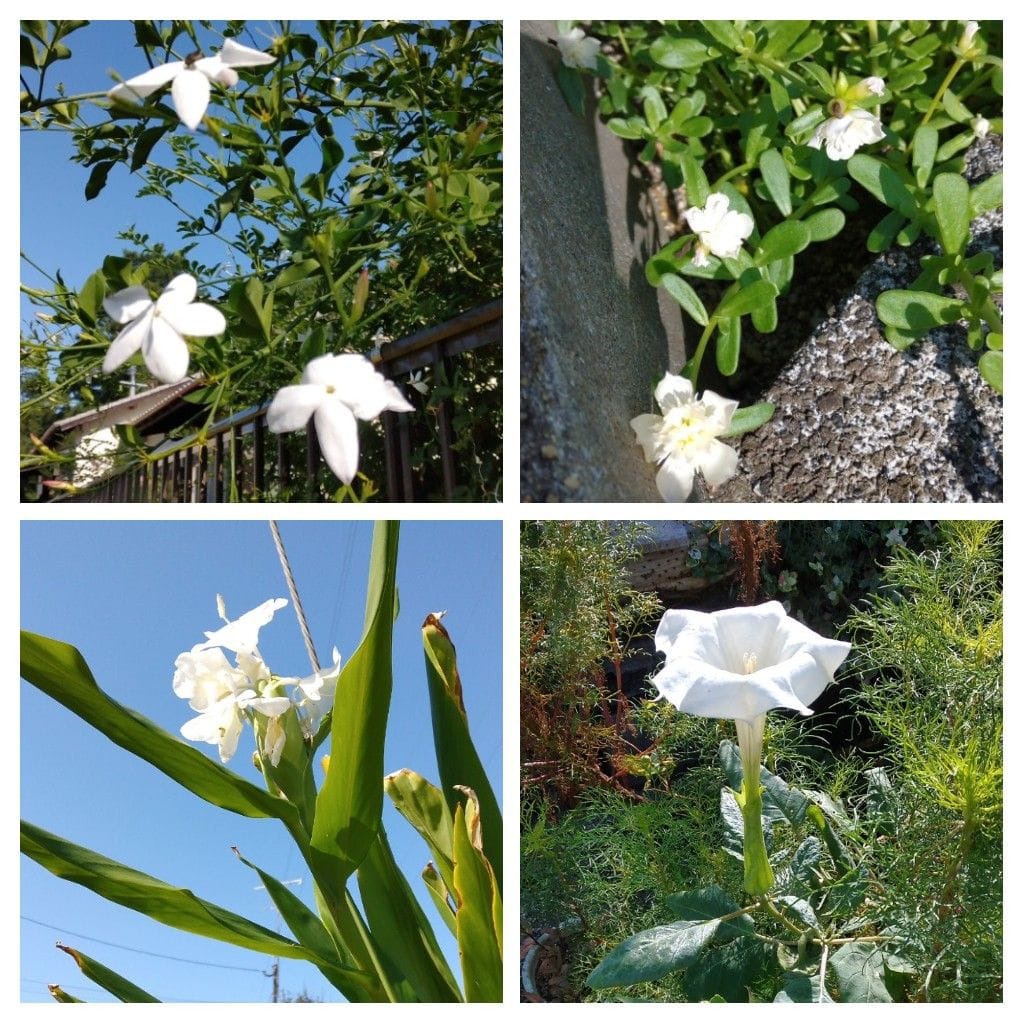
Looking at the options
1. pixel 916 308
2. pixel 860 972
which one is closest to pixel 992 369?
pixel 916 308

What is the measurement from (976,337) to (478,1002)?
2.51 feet

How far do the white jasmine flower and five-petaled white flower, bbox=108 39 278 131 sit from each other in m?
0.54

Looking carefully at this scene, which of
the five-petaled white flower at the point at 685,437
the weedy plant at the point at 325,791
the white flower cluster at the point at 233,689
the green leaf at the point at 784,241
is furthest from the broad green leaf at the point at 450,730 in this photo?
the green leaf at the point at 784,241

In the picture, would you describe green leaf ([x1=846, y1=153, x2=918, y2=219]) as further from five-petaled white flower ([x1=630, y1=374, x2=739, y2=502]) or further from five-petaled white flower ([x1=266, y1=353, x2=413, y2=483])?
five-petaled white flower ([x1=266, y1=353, x2=413, y2=483])

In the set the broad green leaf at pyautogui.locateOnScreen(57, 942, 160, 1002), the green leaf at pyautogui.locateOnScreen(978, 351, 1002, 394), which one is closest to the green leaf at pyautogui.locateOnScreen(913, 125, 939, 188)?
the green leaf at pyautogui.locateOnScreen(978, 351, 1002, 394)

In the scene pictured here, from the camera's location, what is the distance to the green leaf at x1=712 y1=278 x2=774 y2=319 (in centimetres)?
83

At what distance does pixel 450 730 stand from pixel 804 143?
27.2 inches

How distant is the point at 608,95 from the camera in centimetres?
108

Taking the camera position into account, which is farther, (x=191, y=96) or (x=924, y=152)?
(x=924, y=152)

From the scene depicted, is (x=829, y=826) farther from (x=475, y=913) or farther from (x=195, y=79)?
(x=195, y=79)

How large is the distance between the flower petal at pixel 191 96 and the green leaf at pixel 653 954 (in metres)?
0.70

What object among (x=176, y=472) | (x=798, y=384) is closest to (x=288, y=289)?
(x=176, y=472)

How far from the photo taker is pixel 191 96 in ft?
1.99
